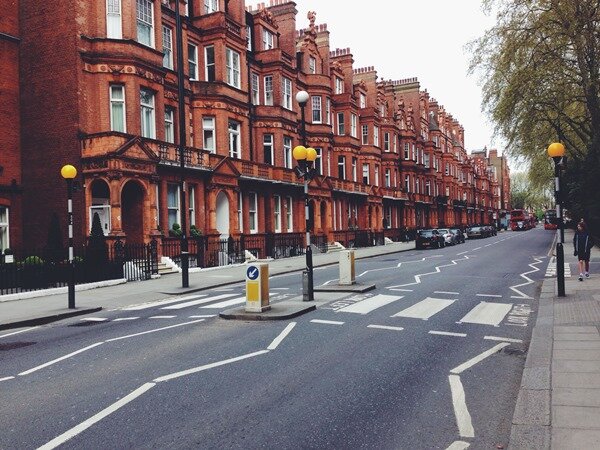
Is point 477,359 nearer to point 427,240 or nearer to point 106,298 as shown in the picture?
point 106,298

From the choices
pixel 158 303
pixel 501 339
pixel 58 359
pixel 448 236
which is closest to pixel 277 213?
pixel 448 236

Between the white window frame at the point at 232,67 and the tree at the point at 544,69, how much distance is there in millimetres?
13799

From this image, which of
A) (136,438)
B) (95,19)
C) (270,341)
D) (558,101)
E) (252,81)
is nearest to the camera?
(136,438)

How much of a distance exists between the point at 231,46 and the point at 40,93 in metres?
11.3

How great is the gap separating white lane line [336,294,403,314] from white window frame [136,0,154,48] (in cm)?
1772

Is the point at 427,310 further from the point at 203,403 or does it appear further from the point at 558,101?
the point at 558,101

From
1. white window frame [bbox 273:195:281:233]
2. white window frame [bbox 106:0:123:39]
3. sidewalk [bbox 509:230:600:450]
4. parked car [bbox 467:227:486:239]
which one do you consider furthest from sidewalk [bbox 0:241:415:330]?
parked car [bbox 467:227:486:239]

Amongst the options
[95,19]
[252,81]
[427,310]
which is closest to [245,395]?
[427,310]

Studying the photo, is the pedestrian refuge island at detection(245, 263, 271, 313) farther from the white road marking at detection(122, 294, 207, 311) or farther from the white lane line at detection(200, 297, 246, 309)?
the white road marking at detection(122, 294, 207, 311)

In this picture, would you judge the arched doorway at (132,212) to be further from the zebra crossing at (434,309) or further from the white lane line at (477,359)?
the white lane line at (477,359)

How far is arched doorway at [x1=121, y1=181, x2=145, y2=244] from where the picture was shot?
2289 cm

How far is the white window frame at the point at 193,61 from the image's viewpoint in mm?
28766

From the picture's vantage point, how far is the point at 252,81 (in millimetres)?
33938

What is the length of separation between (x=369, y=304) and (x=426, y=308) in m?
1.38
